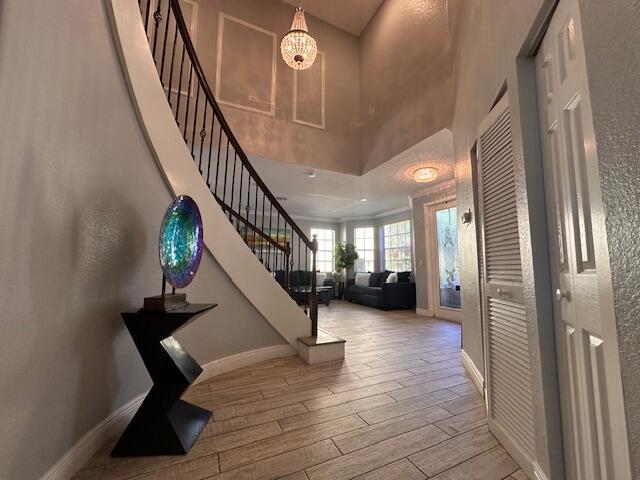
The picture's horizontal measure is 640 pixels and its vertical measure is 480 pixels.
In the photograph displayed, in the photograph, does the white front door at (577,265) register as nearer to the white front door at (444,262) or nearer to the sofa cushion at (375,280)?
the white front door at (444,262)

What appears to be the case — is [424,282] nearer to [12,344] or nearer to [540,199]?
[540,199]

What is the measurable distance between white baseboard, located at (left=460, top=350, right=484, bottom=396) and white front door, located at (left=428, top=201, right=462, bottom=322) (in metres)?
2.44

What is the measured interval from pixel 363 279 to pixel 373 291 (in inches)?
36.9

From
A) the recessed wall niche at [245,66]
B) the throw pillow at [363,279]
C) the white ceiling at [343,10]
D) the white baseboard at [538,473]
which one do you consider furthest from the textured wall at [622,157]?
the throw pillow at [363,279]

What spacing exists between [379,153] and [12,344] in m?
4.28

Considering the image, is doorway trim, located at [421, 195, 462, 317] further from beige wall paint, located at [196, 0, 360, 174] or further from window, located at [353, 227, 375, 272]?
window, located at [353, 227, 375, 272]

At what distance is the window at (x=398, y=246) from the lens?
7.31m

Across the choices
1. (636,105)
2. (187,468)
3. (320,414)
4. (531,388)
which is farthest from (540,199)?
(187,468)

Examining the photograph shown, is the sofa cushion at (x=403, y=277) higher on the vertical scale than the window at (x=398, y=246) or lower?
lower

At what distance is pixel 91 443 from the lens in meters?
1.41

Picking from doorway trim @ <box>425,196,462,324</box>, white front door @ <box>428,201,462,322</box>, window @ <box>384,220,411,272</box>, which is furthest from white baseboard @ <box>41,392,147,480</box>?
window @ <box>384,220,411,272</box>

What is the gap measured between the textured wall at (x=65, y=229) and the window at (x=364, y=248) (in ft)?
23.1

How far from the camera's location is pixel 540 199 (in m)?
Result: 1.23

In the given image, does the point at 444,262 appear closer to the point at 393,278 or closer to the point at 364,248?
the point at 393,278
